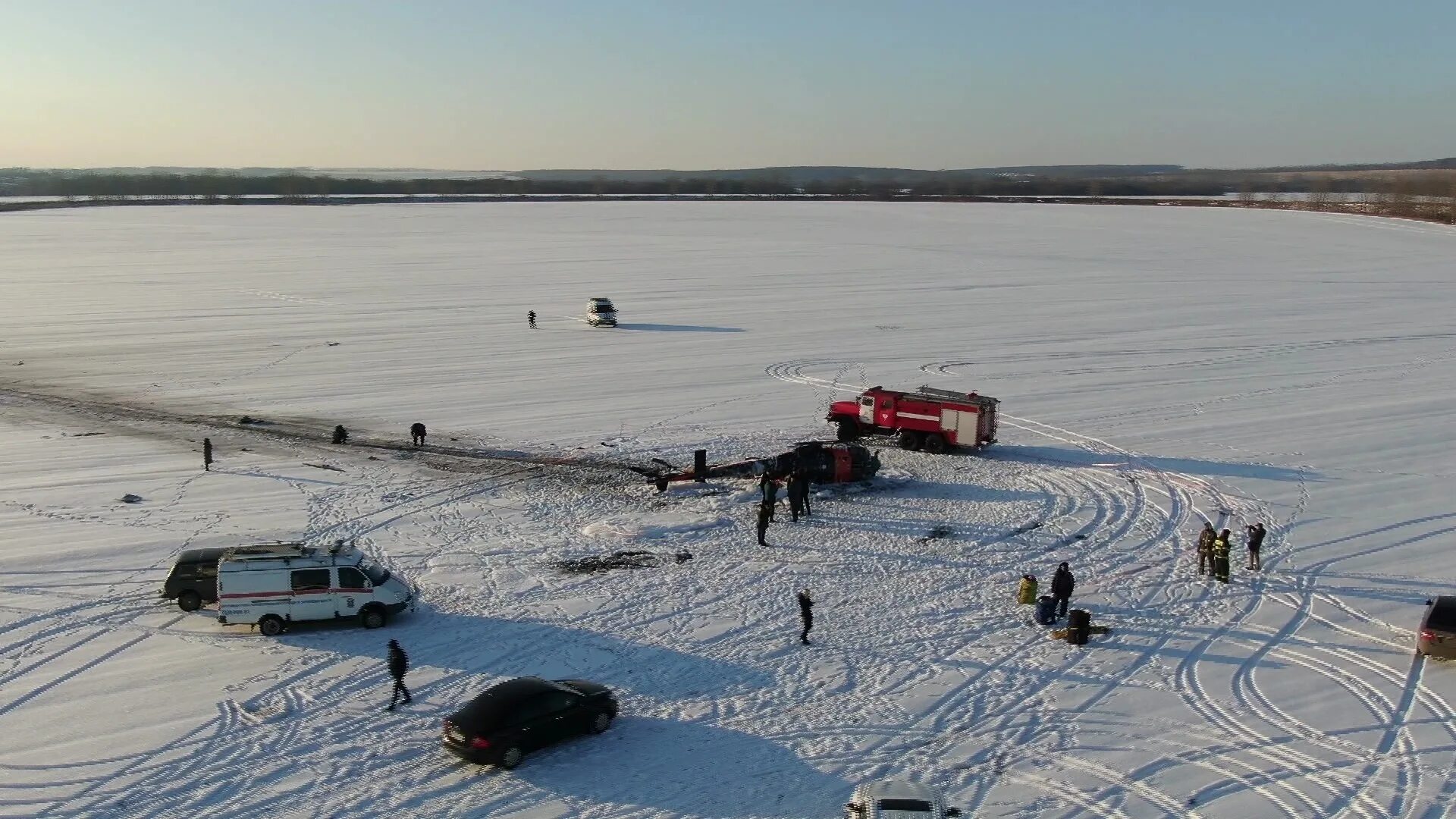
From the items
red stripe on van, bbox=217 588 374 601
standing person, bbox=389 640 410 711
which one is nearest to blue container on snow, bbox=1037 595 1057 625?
standing person, bbox=389 640 410 711

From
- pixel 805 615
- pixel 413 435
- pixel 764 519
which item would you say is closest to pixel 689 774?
pixel 805 615

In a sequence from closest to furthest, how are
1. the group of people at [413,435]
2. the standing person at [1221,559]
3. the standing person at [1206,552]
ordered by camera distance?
1. the standing person at [1221,559]
2. the standing person at [1206,552]
3. the group of people at [413,435]

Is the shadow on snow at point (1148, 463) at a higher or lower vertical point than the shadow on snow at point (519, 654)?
higher

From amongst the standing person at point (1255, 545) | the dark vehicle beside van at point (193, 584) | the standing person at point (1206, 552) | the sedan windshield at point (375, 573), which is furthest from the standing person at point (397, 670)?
the standing person at point (1255, 545)

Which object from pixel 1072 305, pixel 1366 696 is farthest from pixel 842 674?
pixel 1072 305

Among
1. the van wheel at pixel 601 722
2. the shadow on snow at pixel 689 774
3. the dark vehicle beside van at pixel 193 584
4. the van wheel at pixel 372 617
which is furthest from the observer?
the dark vehicle beside van at pixel 193 584

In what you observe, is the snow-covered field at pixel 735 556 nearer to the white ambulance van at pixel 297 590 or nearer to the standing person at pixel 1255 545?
the white ambulance van at pixel 297 590
